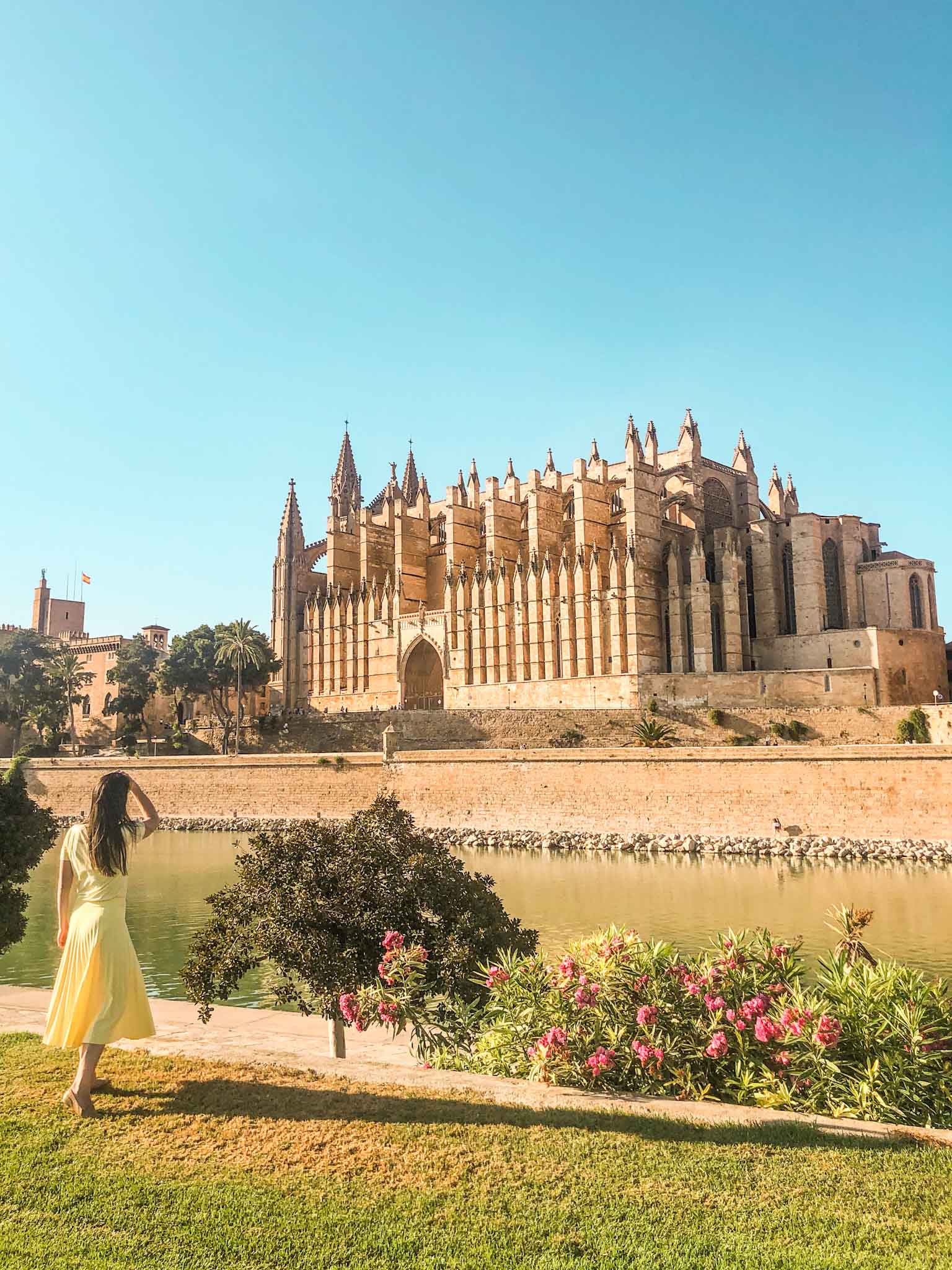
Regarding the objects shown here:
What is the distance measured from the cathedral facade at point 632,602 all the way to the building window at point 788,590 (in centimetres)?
6

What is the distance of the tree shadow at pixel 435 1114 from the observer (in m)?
5.07

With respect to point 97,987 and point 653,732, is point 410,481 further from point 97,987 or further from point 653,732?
point 97,987

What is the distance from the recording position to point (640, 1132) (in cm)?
512

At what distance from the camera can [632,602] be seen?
42.1 meters

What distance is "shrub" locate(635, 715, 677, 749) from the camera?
3522cm

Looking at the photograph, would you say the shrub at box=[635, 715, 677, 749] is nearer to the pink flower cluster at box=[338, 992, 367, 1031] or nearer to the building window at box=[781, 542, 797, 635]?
the building window at box=[781, 542, 797, 635]

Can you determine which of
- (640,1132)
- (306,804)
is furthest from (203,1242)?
(306,804)

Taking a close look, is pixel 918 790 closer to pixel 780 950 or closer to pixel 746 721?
pixel 746 721

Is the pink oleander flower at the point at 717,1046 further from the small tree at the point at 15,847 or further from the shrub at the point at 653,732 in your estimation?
the shrub at the point at 653,732

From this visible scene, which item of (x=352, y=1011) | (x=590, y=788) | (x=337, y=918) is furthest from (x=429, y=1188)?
(x=590, y=788)

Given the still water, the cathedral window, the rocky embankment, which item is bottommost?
the still water

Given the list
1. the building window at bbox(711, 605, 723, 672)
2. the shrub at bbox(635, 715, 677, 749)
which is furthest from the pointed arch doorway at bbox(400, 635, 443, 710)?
the shrub at bbox(635, 715, 677, 749)

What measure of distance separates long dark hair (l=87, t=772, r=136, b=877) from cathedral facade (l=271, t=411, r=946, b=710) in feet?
114

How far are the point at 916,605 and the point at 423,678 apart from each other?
82.7 ft
